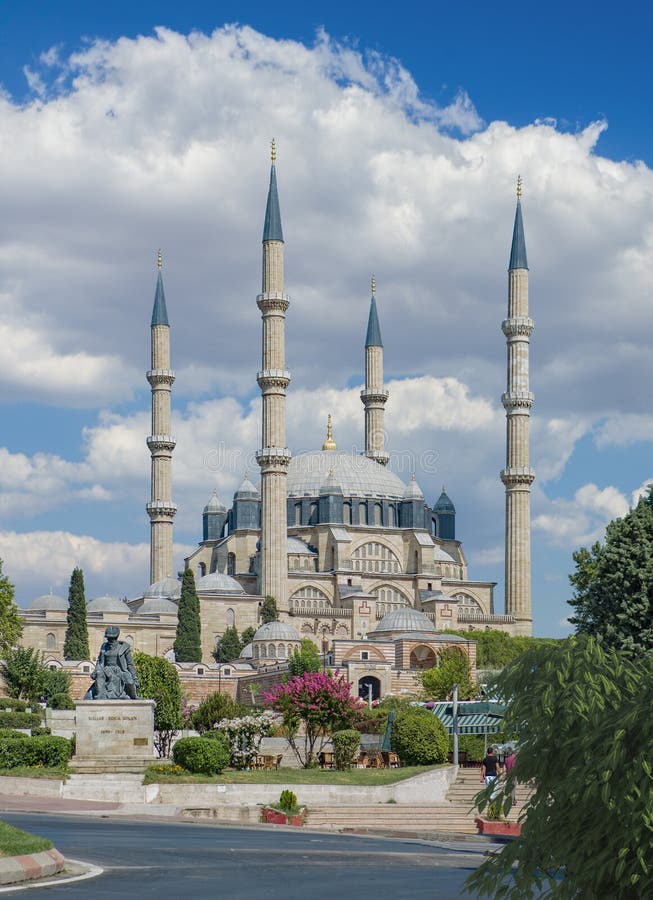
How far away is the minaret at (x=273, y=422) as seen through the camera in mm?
79562

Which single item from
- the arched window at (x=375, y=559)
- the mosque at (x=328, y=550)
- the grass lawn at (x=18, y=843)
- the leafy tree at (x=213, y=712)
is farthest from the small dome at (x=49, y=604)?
the grass lawn at (x=18, y=843)

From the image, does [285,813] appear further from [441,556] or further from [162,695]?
[441,556]

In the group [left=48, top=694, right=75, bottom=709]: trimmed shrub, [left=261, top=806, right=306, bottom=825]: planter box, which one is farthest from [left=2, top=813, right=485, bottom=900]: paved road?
[left=48, top=694, right=75, bottom=709]: trimmed shrub

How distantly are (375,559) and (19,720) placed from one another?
50296mm

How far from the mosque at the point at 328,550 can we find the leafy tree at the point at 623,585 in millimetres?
36080

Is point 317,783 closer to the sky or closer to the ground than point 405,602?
closer to the ground

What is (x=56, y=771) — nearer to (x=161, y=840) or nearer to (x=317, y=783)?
(x=317, y=783)

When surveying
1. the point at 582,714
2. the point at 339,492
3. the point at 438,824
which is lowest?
the point at 438,824

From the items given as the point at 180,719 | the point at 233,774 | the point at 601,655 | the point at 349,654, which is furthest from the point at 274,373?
the point at 601,655

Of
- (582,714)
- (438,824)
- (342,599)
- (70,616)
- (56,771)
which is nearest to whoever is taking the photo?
(582,714)

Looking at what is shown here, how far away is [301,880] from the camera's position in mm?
14453

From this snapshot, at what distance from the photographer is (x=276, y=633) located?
77.9m

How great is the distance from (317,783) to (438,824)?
339cm

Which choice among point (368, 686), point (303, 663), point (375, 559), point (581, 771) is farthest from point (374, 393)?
point (581, 771)
